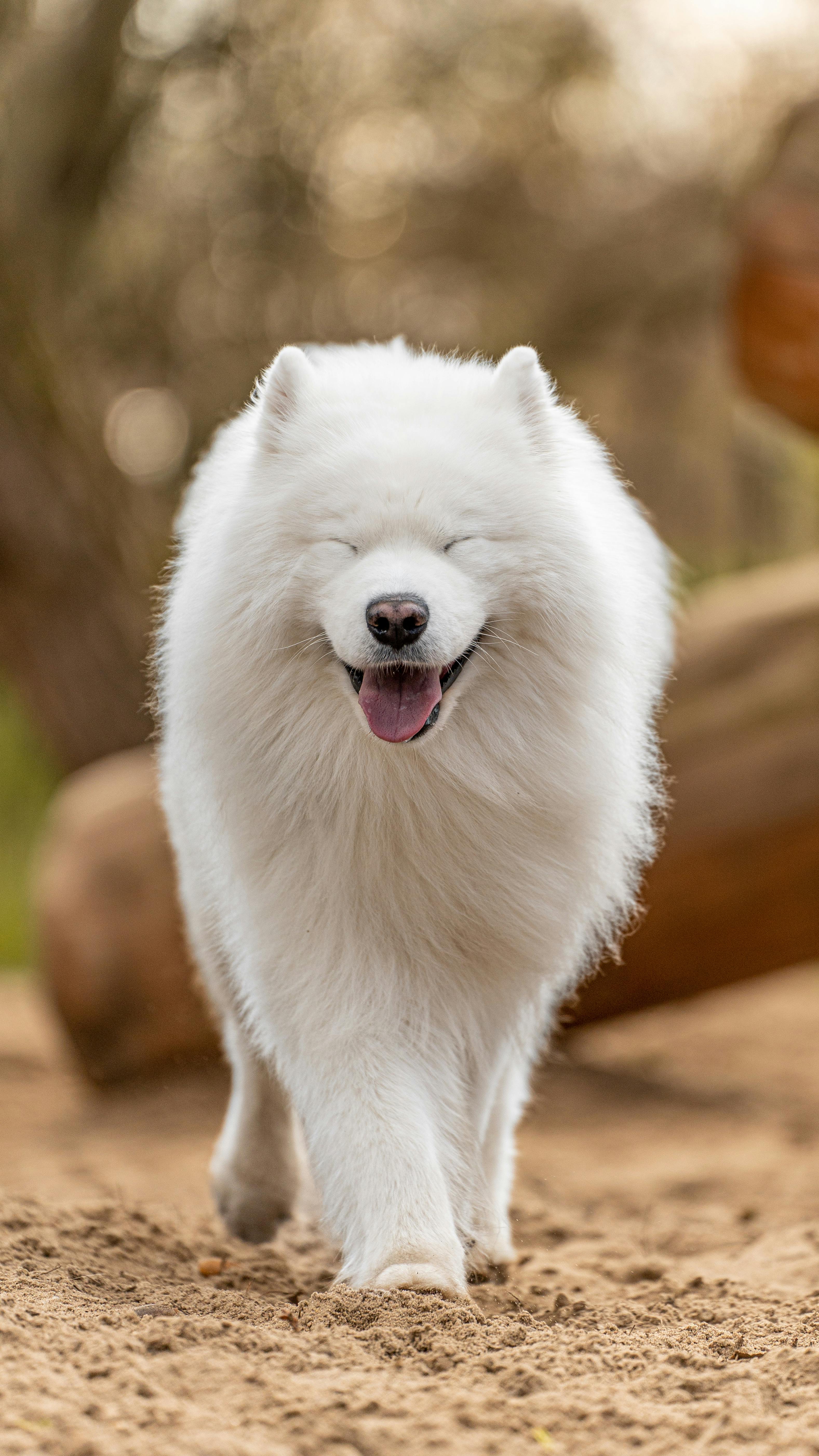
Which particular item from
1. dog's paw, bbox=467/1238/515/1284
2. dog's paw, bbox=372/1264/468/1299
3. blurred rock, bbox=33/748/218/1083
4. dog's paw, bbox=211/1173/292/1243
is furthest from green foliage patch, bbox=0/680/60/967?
dog's paw, bbox=372/1264/468/1299

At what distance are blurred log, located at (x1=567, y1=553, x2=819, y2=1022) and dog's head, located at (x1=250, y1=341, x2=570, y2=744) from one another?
2.87 metres

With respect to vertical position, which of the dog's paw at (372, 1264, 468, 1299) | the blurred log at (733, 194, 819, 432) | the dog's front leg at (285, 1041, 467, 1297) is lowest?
the dog's paw at (372, 1264, 468, 1299)

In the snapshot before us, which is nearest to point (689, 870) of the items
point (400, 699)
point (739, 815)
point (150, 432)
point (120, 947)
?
point (739, 815)

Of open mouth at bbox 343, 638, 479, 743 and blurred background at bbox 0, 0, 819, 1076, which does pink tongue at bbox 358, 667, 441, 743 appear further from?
blurred background at bbox 0, 0, 819, 1076

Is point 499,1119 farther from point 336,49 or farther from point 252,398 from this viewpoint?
point 336,49

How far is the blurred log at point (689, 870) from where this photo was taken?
5.57 metres

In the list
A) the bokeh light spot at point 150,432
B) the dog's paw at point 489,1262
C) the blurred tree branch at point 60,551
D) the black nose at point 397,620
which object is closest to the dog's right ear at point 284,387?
the black nose at point 397,620

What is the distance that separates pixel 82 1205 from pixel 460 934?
55.7 inches

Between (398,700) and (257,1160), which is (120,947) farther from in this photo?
(398,700)

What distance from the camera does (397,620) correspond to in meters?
2.58

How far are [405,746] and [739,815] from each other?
3008mm

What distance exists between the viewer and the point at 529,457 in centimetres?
299

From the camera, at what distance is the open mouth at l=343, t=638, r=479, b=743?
2.72m

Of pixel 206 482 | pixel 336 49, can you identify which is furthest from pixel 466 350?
pixel 206 482
